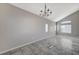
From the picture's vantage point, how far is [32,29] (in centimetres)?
473

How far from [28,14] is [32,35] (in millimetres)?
1394

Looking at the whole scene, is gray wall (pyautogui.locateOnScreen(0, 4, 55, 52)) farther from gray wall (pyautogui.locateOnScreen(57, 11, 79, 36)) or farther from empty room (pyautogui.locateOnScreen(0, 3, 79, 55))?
gray wall (pyautogui.locateOnScreen(57, 11, 79, 36))

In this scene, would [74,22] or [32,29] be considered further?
[74,22]

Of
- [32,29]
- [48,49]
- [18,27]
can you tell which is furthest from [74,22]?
[18,27]

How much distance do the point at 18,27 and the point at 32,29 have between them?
1.21 m

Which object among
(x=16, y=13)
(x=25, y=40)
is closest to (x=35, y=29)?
(x=25, y=40)

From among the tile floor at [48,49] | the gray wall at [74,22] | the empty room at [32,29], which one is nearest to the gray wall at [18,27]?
the empty room at [32,29]

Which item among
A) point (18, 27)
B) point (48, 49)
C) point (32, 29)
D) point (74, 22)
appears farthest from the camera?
point (74, 22)

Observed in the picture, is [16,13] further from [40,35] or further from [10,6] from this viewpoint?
[40,35]

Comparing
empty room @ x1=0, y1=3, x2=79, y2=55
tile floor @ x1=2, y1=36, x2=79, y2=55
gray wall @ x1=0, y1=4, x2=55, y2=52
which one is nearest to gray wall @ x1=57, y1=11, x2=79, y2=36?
empty room @ x1=0, y1=3, x2=79, y2=55

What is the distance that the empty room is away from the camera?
2.93 m

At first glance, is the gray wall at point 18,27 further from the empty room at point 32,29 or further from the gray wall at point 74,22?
the gray wall at point 74,22

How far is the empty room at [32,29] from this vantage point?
2.93 meters

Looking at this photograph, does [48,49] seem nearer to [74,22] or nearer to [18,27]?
[18,27]
